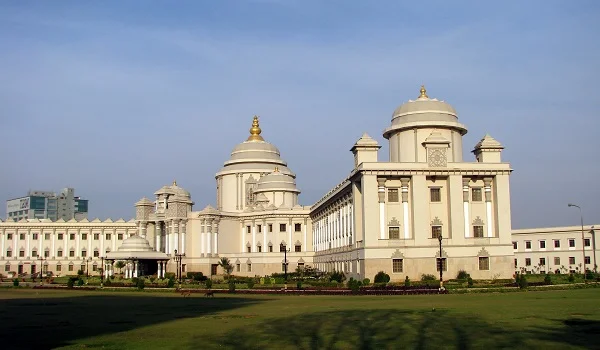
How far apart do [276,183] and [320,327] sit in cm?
9568

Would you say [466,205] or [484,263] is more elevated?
[466,205]

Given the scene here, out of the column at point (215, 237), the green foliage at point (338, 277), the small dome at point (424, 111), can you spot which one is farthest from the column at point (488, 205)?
the column at point (215, 237)

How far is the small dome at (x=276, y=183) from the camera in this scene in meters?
120

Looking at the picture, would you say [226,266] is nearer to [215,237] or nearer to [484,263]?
[215,237]

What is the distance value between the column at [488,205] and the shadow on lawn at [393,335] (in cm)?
4727

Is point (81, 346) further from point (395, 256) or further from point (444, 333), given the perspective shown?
point (395, 256)

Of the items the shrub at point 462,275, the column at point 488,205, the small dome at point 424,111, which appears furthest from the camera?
the small dome at point 424,111

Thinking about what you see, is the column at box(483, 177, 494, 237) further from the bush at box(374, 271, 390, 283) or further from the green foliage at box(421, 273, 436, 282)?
the bush at box(374, 271, 390, 283)

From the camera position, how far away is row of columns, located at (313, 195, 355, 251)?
263 ft

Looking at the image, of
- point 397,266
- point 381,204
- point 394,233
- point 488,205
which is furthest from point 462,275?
point 381,204

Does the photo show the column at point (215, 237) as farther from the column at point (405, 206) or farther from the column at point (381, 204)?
the column at point (405, 206)

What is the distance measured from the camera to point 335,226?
296 ft

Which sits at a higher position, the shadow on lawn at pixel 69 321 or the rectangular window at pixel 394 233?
the rectangular window at pixel 394 233

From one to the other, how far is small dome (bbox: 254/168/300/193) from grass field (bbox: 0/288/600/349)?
8493 cm
